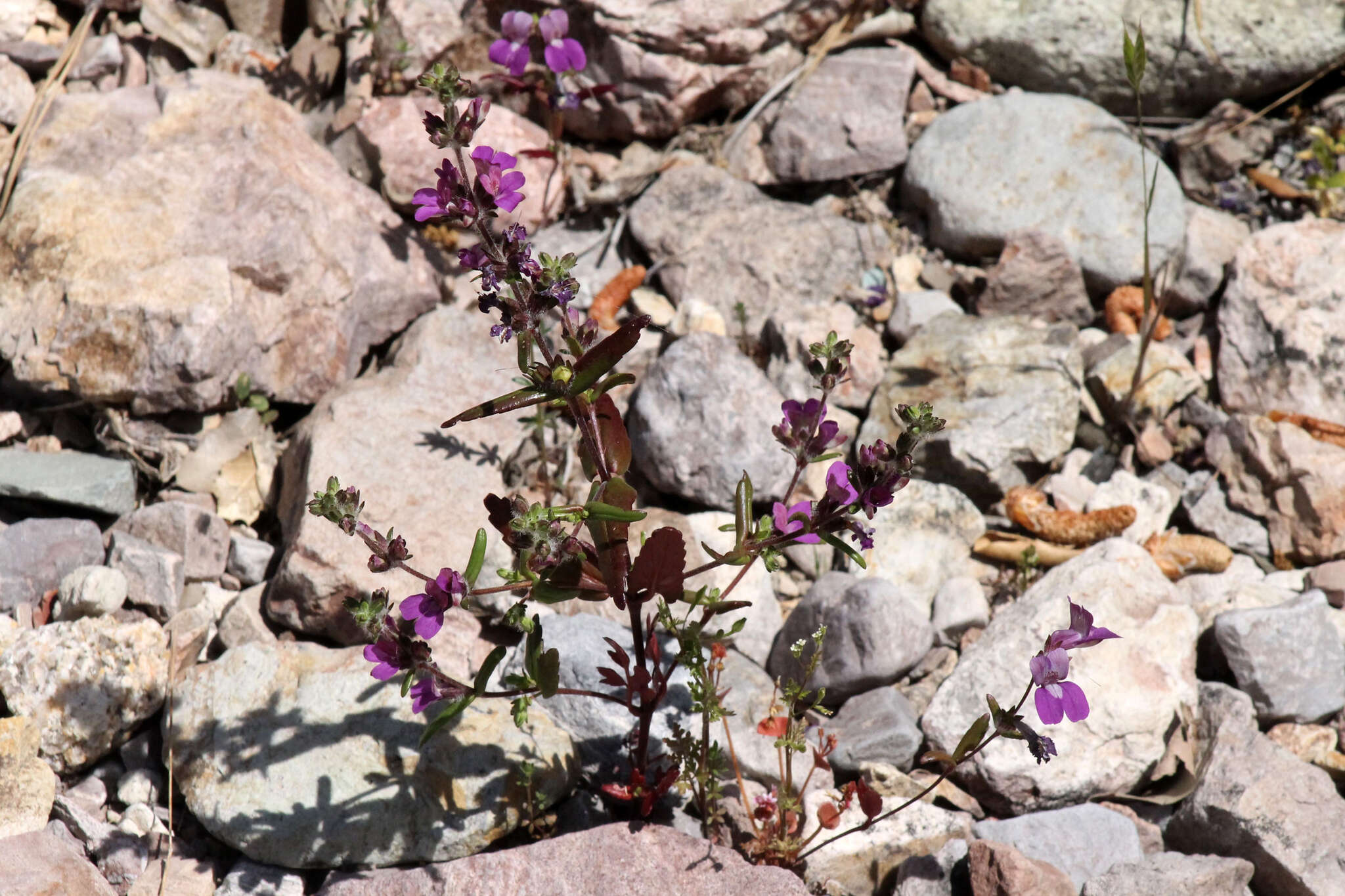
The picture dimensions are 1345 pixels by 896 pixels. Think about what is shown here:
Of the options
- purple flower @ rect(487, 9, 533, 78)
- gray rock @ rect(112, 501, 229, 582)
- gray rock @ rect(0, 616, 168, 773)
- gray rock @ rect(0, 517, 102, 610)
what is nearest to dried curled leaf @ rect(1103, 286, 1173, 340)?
purple flower @ rect(487, 9, 533, 78)

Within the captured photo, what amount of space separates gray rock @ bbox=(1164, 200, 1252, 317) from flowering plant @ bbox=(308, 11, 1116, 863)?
3135 millimetres

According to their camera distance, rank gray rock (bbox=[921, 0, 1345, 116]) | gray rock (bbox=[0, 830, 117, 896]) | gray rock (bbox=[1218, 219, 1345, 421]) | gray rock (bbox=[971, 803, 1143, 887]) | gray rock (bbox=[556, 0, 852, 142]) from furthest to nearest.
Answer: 1. gray rock (bbox=[921, 0, 1345, 116])
2. gray rock (bbox=[556, 0, 852, 142])
3. gray rock (bbox=[1218, 219, 1345, 421])
4. gray rock (bbox=[971, 803, 1143, 887])
5. gray rock (bbox=[0, 830, 117, 896])

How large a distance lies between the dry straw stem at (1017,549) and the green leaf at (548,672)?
2367 mm

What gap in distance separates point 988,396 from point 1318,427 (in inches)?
58.6

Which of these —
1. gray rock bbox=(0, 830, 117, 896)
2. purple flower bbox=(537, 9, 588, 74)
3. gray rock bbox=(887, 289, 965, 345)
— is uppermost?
purple flower bbox=(537, 9, 588, 74)

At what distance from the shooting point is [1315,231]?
5.21 meters

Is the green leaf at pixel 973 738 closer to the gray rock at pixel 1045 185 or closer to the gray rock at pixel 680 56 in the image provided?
Result: the gray rock at pixel 1045 185

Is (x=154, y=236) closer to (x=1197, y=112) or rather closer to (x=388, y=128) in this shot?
(x=388, y=128)

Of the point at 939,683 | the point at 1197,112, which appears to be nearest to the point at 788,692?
the point at 939,683

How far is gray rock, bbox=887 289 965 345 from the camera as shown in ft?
17.3

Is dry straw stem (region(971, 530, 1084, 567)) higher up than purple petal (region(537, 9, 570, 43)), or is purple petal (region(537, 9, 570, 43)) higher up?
purple petal (region(537, 9, 570, 43))

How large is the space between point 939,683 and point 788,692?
1137 millimetres

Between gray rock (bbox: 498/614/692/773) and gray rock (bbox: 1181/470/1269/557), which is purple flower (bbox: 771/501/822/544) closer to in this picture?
gray rock (bbox: 498/614/692/773)

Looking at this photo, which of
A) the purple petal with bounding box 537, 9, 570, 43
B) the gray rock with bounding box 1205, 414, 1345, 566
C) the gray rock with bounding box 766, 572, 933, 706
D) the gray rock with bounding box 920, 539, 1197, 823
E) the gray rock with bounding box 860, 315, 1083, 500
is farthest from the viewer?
the gray rock with bounding box 860, 315, 1083, 500
